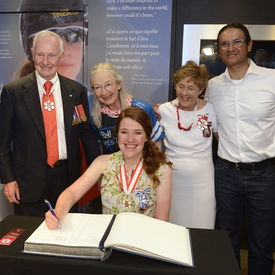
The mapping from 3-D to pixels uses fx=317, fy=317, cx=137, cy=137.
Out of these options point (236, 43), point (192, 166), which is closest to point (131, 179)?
point (192, 166)

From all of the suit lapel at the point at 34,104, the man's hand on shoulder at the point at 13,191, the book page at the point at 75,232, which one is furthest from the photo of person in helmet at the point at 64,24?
the book page at the point at 75,232

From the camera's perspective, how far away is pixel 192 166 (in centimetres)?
233

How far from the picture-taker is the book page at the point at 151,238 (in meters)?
1.01

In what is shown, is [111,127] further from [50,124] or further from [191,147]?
[191,147]

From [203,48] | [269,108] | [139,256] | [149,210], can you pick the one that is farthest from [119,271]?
[203,48]

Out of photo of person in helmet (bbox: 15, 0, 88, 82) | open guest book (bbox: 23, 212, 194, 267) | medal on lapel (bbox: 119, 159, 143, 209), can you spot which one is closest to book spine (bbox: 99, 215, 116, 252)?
open guest book (bbox: 23, 212, 194, 267)

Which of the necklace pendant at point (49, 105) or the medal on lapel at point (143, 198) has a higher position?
the necklace pendant at point (49, 105)

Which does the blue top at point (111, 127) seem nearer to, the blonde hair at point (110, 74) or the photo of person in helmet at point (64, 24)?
the blonde hair at point (110, 74)

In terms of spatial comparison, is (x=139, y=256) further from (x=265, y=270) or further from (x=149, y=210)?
(x=265, y=270)

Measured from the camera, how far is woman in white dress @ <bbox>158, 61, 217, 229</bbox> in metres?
2.30

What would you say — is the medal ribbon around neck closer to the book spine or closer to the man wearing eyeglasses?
the book spine

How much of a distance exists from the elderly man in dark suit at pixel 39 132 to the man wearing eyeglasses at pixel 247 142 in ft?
3.54

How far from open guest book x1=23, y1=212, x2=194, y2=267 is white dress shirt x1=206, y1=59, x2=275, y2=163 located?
1.17 meters

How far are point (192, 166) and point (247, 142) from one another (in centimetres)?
42
